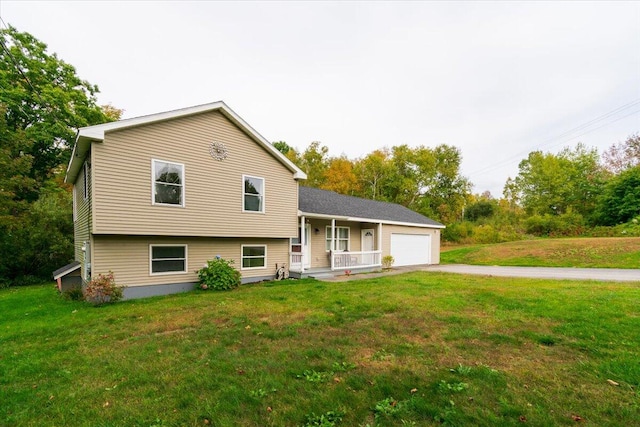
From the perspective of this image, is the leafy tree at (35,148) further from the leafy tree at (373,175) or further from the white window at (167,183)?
the leafy tree at (373,175)

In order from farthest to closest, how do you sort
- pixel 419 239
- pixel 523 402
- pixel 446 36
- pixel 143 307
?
pixel 419 239, pixel 446 36, pixel 143 307, pixel 523 402

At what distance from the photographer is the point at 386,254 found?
16734mm

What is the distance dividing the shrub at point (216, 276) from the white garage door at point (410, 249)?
33.3ft

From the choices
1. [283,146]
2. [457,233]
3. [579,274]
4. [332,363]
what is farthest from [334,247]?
[283,146]

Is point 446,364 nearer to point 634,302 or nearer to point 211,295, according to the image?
point 634,302

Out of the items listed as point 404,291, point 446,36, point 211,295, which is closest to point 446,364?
point 404,291

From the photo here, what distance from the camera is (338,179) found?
35312 millimetres

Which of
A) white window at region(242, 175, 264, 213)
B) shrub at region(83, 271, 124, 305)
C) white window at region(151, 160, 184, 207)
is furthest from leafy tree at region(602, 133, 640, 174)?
shrub at region(83, 271, 124, 305)

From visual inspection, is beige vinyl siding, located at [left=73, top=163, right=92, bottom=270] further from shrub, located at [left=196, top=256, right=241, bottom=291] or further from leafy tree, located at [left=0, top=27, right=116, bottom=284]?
shrub, located at [left=196, top=256, right=241, bottom=291]

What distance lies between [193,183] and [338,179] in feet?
86.1

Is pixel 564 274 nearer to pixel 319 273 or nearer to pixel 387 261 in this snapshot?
pixel 387 261

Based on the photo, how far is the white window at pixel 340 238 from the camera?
15305mm

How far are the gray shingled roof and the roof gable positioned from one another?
210 cm

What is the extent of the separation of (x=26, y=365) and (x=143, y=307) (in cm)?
370
